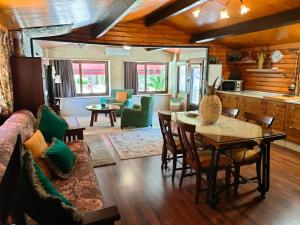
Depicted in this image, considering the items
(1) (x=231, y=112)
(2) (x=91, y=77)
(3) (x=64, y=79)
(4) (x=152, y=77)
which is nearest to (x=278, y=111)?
(1) (x=231, y=112)

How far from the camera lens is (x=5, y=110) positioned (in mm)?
2871

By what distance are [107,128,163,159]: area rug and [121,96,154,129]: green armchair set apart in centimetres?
23

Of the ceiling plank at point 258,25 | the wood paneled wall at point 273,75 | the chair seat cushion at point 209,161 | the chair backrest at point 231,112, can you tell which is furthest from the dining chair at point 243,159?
the wood paneled wall at point 273,75

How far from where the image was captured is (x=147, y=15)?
5.21 meters

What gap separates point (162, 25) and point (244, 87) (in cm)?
292

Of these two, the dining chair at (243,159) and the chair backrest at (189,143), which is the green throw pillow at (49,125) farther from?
the dining chair at (243,159)

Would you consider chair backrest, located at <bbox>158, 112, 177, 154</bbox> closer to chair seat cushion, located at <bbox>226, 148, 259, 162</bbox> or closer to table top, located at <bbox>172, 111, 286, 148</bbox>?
table top, located at <bbox>172, 111, 286, 148</bbox>

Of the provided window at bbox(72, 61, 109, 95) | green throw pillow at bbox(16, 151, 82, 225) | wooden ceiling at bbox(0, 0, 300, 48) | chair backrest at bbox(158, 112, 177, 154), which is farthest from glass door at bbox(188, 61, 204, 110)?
green throw pillow at bbox(16, 151, 82, 225)

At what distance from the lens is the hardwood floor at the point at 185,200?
2.32 meters

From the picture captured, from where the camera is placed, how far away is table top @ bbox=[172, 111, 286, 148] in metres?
2.35

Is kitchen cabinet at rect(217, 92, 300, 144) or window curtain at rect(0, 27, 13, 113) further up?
window curtain at rect(0, 27, 13, 113)

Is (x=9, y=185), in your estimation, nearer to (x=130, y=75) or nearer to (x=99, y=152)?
(x=99, y=152)

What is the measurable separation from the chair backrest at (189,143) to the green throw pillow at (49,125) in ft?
5.02

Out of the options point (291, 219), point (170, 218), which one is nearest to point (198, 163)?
point (170, 218)
